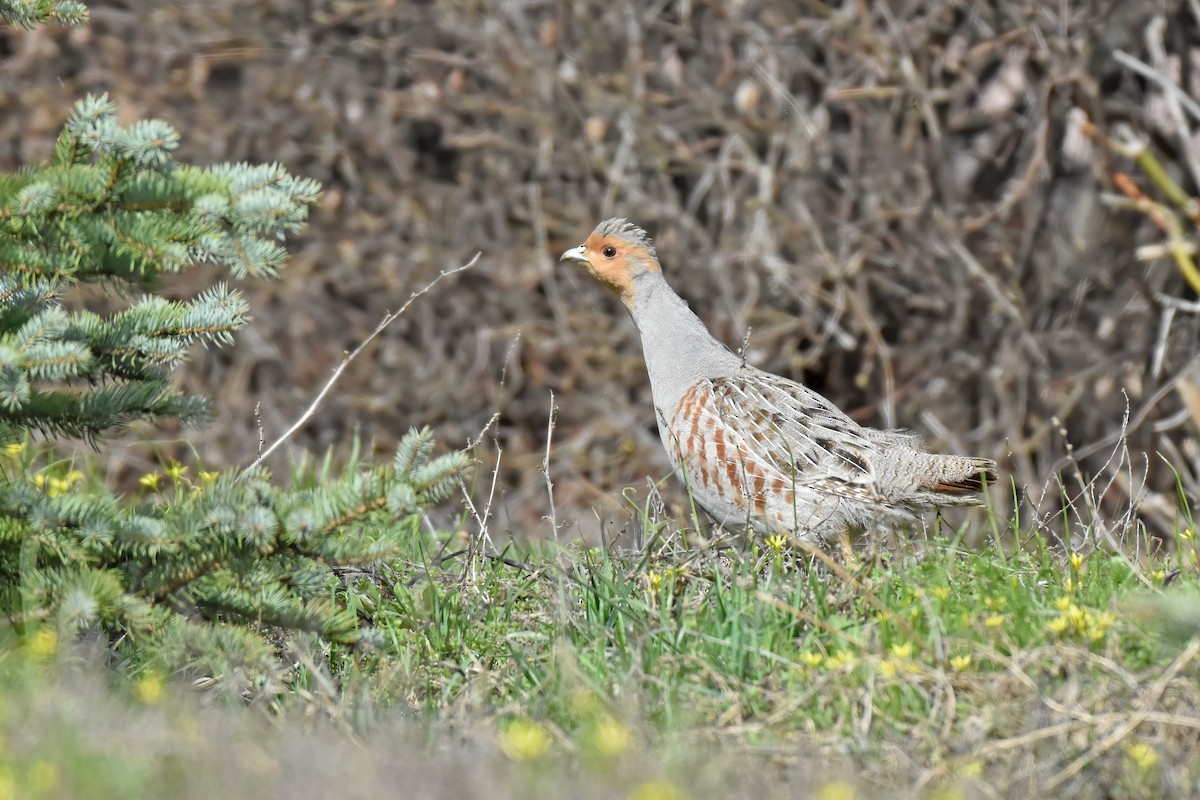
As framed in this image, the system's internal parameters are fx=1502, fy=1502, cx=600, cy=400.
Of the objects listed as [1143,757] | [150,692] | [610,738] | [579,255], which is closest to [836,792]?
[610,738]

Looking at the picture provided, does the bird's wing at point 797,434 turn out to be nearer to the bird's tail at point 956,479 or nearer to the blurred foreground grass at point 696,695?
the bird's tail at point 956,479

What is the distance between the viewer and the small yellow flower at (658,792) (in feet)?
7.92

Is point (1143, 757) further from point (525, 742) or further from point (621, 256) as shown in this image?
point (621, 256)

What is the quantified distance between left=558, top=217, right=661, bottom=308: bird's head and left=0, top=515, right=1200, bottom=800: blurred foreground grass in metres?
1.50

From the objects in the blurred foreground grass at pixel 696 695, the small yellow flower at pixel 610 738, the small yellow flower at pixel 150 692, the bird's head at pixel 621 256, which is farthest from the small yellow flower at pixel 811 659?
the bird's head at pixel 621 256

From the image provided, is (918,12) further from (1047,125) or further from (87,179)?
(87,179)

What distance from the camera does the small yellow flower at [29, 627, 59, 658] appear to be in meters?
3.14

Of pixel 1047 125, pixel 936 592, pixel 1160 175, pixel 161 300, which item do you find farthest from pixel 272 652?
pixel 1047 125

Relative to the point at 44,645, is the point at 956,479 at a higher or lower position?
lower

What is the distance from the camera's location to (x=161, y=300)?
11.6 feet

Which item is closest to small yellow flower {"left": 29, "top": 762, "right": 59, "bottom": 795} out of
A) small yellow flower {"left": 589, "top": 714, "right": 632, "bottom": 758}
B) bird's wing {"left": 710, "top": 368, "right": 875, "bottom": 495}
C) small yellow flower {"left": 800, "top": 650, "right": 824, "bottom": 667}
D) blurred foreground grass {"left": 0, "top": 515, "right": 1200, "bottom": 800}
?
blurred foreground grass {"left": 0, "top": 515, "right": 1200, "bottom": 800}

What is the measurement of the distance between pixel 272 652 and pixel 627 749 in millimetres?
1308

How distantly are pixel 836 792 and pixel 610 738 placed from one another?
0.42 meters

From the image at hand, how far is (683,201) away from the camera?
7.73m
